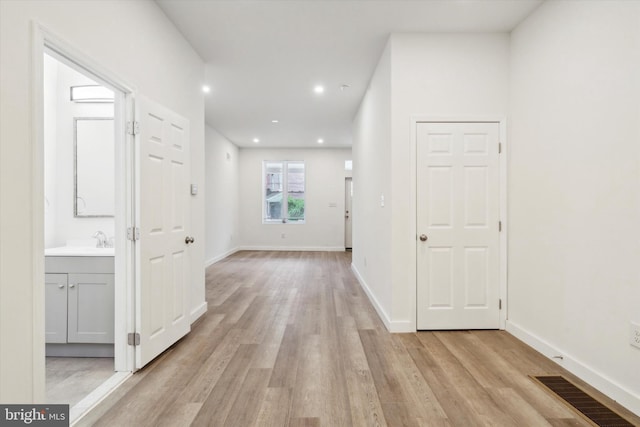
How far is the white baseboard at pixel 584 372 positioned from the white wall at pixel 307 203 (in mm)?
6424

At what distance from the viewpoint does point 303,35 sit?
3273mm

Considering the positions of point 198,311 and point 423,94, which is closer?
point 423,94

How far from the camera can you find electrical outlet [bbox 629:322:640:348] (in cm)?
196

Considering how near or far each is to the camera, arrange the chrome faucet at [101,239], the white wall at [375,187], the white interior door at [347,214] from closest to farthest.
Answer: the chrome faucet at [101,239], the white wall at [375,187], the white interior door at [347,214]

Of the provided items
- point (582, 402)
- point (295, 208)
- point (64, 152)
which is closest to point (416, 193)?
point (582, 402)

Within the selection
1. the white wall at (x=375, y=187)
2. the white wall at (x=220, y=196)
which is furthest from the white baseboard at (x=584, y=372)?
the white wall at (x=220, y=196)

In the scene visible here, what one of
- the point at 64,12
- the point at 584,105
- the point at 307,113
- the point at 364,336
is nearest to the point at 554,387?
the point at 364,336

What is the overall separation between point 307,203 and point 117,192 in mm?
6966

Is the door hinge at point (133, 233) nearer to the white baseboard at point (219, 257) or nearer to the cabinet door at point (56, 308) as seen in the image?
the cabinet door at point (56, 308)

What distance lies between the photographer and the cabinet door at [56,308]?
2662 millimetres

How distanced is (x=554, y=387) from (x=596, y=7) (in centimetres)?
254

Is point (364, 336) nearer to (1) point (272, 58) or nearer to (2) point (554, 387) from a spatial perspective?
(2) point (554, 387)

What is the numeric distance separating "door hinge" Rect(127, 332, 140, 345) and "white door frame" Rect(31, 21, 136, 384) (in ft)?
0.09

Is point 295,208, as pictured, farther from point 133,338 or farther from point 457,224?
point 133,338
